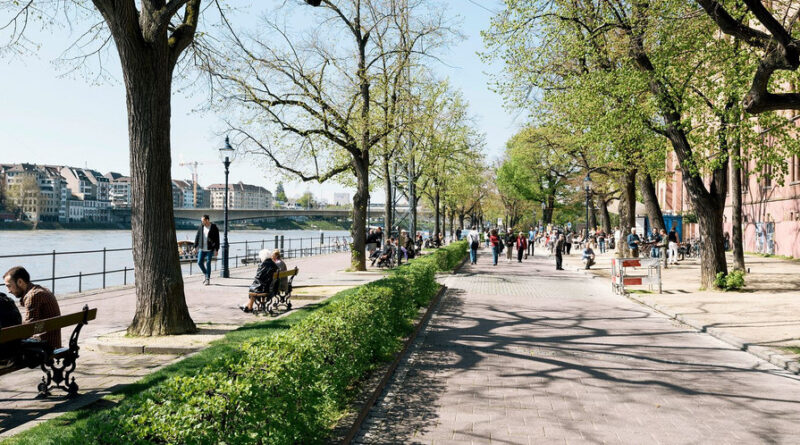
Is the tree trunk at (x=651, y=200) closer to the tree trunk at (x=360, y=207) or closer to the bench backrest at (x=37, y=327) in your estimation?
the tree trunk at (x=360, y=207)

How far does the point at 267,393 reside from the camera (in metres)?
4.16

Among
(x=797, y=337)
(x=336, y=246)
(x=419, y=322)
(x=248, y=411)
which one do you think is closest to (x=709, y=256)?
(x=797, y=337)

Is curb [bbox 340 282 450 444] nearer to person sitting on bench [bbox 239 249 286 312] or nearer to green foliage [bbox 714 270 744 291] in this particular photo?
person sitting on bench [bbox 239 249 286 312]

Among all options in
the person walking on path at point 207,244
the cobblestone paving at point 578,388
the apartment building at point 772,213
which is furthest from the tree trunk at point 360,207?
the apartment building at point 772,213

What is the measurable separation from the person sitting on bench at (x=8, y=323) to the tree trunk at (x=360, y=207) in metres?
15.3

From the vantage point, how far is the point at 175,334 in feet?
29.4

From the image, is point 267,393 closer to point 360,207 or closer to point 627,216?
point 360,207

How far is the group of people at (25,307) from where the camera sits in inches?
234

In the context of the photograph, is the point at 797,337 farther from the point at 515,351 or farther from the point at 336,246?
the point at 336,246

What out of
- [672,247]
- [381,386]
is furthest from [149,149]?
[672,247]

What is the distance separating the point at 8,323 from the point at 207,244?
11.2 m

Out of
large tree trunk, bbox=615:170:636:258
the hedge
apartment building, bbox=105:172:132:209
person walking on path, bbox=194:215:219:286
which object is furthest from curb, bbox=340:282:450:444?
apartment building, bbox=105:172:132:209

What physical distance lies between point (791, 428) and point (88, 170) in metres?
183

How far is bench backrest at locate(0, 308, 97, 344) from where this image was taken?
5.58m
